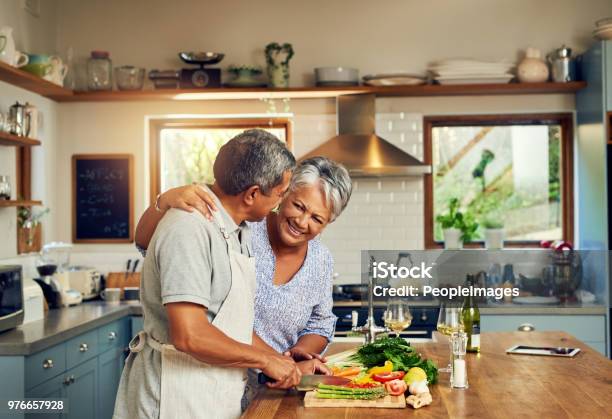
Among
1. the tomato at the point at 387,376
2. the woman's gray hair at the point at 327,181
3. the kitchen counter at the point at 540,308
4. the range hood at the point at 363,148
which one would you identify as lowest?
the kitchen counter at the point at 540,308

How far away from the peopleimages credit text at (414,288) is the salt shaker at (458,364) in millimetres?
2583

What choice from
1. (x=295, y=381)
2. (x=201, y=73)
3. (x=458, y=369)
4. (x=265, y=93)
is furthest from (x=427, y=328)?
(x=295, y=381)

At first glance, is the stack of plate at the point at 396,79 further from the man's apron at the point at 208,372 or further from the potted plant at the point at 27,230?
the man's apron at the point at 208,372

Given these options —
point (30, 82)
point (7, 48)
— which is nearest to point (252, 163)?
point (7, 48)

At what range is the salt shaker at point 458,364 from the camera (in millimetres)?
2672

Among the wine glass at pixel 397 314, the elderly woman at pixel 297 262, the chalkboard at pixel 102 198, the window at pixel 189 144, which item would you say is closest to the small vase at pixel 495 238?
the window at pixel 189 144

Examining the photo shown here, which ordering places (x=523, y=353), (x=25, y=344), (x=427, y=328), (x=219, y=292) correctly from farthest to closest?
1. (x=427, y=328)
2. (x=25, y=344)
3. (x=523, y=353)
4. (x=219, y=292)

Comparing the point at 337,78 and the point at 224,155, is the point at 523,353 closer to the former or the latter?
the point at 224,155

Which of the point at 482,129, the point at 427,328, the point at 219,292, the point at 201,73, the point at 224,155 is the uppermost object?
the point at 201,73

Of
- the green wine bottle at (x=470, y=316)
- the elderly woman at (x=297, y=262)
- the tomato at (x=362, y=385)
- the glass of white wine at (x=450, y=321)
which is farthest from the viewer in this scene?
the green wine bottle at (x=470, y=316)

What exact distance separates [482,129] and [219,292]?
4.00 metres

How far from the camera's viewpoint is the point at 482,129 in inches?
233

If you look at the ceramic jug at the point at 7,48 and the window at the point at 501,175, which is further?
the window at the point at 501,175

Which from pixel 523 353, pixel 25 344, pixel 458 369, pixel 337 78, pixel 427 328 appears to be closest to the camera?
pixel 458 369
